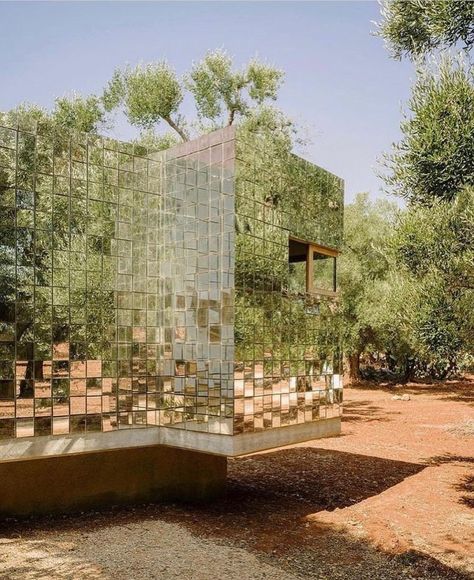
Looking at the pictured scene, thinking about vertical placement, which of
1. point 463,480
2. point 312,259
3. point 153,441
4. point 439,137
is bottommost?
point 463,480

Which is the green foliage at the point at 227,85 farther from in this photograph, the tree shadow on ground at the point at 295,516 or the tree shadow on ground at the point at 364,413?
the tree shadow on ground at the point at 295,516

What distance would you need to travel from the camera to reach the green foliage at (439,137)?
10.3m

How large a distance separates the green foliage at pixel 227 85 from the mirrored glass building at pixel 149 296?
12.0 m

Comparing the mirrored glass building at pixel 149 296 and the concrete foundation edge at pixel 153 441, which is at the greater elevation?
→ the mirrored glass building at pixel 149 296

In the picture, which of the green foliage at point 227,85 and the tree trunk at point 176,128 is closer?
the green foliage at point 227,85

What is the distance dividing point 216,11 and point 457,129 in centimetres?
813

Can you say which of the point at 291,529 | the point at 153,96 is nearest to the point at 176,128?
the point at 153,96

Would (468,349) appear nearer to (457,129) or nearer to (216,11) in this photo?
(457,129)

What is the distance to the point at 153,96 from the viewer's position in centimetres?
2117

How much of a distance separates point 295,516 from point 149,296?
17.2ft

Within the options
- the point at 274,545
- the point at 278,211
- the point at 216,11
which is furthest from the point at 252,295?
the point at 216,11

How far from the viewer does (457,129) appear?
1024 cm

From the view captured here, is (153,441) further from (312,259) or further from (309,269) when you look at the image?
(312,259)

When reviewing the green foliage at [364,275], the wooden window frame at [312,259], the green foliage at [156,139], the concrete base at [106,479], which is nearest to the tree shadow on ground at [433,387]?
the green foliage at [364,275]
